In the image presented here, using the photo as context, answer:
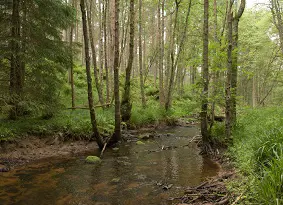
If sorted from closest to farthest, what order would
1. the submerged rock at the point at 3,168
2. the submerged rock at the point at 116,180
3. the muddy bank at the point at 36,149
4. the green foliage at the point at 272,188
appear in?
the green foliage at the point at 272,188 < the submerged rock at the point at 116,180 < the submerged rock at the point at 3,168 < the muddy bank at the point at 36,149

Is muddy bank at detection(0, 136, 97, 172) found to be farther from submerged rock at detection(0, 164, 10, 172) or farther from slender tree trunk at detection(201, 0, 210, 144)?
slender tree trunk at detection(201, 0, 210, 144)

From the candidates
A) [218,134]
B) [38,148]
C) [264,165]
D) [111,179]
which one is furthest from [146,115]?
[264,165]

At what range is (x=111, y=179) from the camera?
6273 millimetres

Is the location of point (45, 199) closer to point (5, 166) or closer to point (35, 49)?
point (5, 166)

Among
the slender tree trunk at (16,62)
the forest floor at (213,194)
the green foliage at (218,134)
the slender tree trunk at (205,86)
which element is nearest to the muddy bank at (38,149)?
the slender tree trunk at (16,62)

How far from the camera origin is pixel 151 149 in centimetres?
969

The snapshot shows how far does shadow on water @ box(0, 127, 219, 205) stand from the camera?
509 centimetres

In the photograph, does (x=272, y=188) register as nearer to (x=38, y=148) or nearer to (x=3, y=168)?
(x=3, y=168)

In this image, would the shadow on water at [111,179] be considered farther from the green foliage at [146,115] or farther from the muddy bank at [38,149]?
the green foliage at [146,115]

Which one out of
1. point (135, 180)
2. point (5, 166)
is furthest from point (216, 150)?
point (5, 166)

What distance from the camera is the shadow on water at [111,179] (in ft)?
16.7

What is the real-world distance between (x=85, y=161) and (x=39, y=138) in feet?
8.62

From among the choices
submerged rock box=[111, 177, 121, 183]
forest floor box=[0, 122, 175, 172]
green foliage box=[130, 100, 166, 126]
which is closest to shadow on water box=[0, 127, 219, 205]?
submerged rock box=[111, 177, 121, 183]

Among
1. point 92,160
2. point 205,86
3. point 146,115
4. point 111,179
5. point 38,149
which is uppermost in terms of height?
point 205,86
